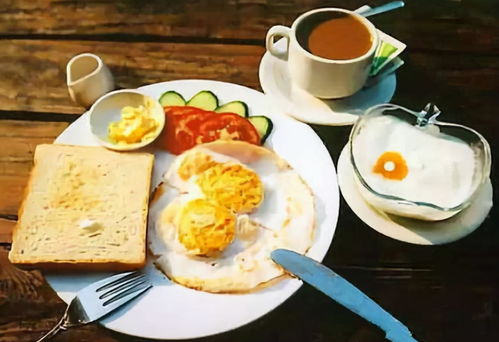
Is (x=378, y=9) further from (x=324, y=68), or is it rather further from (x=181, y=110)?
(x=181, y=110)

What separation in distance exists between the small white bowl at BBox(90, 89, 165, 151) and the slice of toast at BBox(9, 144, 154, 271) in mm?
26

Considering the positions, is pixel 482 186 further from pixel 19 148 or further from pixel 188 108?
pixel 19 148

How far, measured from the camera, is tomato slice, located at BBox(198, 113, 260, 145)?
4.75 feet

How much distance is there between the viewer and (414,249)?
1.35 metres

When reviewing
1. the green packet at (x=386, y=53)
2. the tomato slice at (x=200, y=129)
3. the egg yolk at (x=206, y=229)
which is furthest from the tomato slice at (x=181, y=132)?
the green packet at (x=386, y=53)

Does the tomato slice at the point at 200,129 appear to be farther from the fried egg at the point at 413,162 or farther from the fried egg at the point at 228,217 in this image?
the fried egg at the point at 413,162

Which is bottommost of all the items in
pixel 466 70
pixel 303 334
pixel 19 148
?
pixel 303 334

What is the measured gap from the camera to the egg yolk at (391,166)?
1.38 meters

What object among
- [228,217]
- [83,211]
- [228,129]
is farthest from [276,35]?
[83,211]

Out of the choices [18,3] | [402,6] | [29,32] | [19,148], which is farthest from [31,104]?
[402,6]

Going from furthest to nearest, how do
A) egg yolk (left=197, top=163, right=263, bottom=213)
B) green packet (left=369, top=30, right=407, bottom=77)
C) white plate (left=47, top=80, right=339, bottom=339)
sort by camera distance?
1. green packet (left=369, top=30, right=407, bottom=77)
2. egg yolk (left=197, top=163, right=263, bottom=213)
3. white plate (left=47, top=80, right=339, bottom=339)

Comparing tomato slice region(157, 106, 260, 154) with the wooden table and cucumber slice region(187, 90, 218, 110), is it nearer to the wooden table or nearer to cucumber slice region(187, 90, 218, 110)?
cucumber slice region(187, 90, 218, 110)

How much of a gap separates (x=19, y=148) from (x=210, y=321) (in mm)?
608

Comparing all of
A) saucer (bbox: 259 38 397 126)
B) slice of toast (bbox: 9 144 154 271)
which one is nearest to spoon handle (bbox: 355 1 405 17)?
saucer (bbox: 259 38 397 126)
